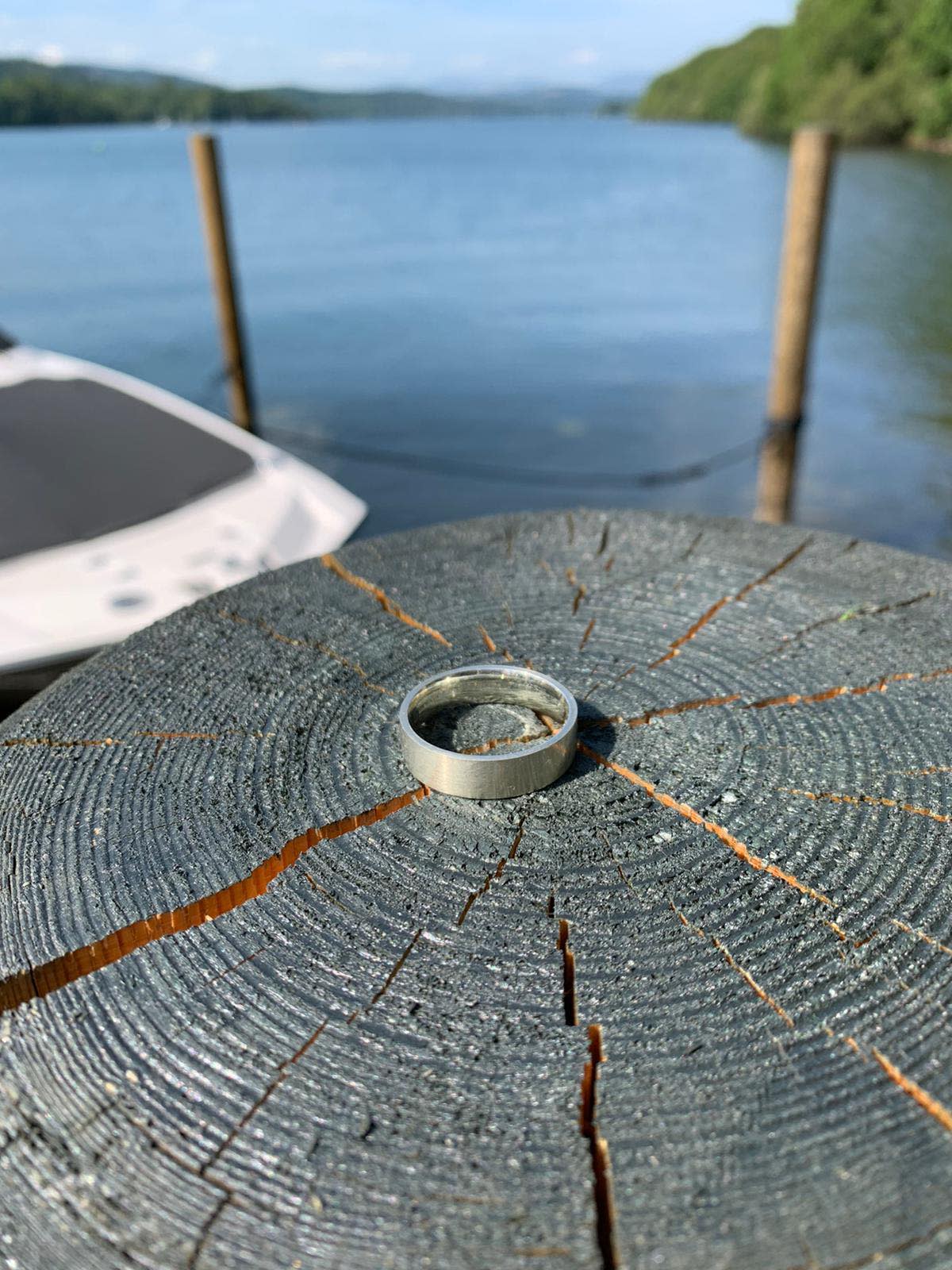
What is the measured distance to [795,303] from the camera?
5953 mm

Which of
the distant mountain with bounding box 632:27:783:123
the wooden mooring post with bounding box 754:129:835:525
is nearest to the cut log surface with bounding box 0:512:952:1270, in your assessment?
the wooden mooring post with bounding box 754:129:835:525

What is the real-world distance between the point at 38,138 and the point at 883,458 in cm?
10341

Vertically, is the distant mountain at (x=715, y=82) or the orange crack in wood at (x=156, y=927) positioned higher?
the distant mountain at (x=715, y=82)

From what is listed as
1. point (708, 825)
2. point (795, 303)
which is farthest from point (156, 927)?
point (795, 303)

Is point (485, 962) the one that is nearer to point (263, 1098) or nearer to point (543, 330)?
point (263, 1098)

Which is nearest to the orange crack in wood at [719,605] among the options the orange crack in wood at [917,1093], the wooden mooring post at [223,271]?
the orange crack in wood at [917,1093]

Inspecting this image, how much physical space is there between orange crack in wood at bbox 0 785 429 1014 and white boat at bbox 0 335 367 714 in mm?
2262

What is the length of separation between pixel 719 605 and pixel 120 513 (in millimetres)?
2955

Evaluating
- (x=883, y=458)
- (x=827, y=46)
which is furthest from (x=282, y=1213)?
(x=827, y=46)

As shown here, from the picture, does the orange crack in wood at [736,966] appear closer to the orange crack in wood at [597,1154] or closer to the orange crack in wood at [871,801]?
the orange crack in wood at [597,1154]

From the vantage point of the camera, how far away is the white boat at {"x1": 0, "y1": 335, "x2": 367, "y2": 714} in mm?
3471

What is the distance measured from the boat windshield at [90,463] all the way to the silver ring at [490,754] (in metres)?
2.77

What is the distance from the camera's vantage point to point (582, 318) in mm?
14352

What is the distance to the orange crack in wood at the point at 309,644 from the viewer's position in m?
1.77
